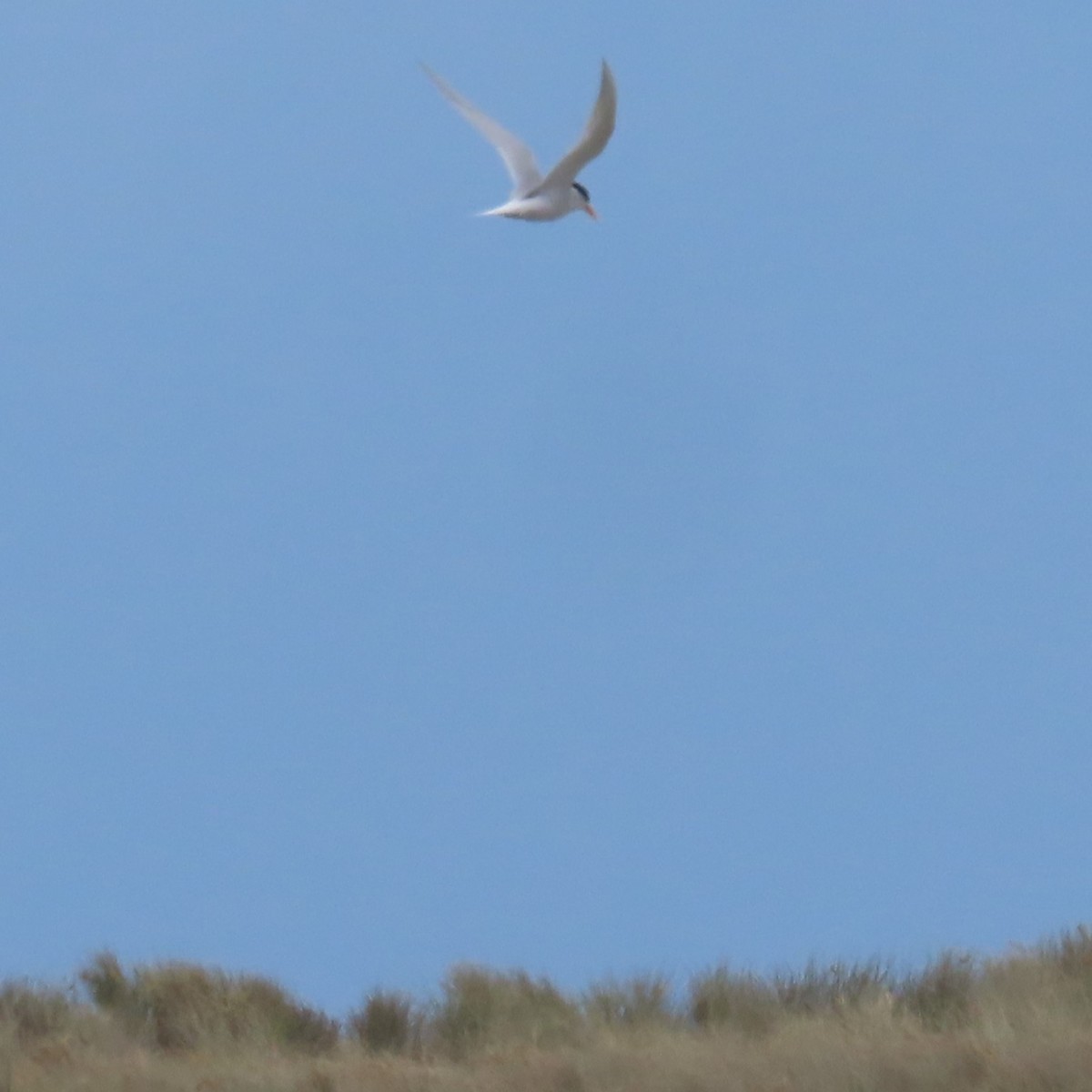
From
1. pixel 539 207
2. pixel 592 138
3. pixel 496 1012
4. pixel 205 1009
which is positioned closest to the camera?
pixel 496 1012

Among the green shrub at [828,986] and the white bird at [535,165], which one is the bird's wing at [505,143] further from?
the green shrub at [828,986]

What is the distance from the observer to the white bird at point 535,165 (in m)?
10.6

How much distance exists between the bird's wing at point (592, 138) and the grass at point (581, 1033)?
448cm

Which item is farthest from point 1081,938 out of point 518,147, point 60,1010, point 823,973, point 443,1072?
point 518,147

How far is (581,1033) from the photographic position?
8836mm

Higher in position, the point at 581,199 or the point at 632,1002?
the point at 581,199

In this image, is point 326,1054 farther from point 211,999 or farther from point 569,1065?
point 569,1065

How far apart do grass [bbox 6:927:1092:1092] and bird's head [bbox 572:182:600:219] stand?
16.7 ft

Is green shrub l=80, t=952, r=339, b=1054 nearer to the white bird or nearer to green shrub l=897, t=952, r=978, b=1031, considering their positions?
green shrub l=897, t=952, r=978, b=1031

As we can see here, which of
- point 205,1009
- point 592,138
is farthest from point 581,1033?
point 592,138

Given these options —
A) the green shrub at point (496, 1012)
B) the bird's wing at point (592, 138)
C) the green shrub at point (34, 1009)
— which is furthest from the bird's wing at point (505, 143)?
the green shrub at point (34, 1009)

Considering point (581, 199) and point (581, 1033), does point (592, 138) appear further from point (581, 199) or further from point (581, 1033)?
point (581, 1033)

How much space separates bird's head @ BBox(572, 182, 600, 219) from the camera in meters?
12.5

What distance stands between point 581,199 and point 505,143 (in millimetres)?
638
